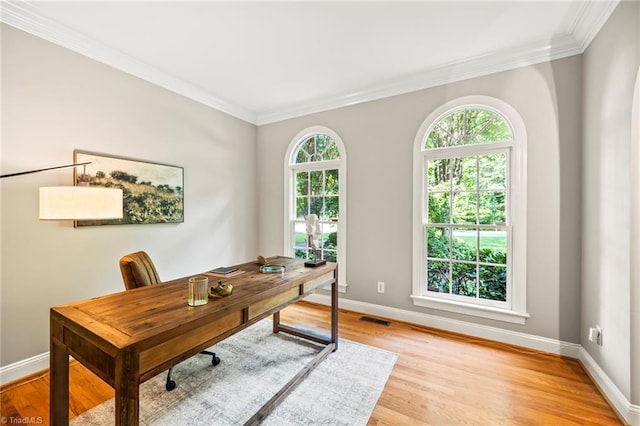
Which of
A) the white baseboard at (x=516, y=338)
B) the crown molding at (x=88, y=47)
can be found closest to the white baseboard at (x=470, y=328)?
the white baseboard at (x=516, y=338)

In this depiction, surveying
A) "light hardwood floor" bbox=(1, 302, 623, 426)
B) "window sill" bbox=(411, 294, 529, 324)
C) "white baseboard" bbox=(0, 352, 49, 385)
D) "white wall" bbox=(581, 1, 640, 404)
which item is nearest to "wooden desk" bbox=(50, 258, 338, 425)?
"light hardwood floor" bbox=(1, 302, 623, 426)

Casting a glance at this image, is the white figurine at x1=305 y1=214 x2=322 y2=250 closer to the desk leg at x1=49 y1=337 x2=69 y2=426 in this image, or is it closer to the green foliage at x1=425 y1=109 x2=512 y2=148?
the green foliage at x1=425 y1=109 x2=512 y2=148

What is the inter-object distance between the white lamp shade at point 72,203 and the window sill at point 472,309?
296cm

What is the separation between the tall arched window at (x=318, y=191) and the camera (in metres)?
3.50

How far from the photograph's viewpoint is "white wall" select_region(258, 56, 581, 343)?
235cm

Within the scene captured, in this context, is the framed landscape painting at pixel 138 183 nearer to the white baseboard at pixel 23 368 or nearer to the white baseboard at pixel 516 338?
the white baseboard at pixel 23 368

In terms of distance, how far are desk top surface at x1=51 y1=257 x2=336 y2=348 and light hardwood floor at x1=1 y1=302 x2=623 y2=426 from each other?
0.92 m

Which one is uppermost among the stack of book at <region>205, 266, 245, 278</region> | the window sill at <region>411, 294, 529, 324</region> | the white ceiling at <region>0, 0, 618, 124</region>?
the white ceiling at <region>0, 0, 618, 124</region>

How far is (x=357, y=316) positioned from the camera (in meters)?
3.23

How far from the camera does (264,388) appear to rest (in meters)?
1.89

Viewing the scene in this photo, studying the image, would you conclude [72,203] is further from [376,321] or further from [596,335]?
[596,335]

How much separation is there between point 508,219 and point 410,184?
3.28 feet

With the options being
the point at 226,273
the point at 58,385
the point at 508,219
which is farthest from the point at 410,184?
the point at 58,385

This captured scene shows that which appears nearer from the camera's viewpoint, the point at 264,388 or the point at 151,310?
the point at 151,310
